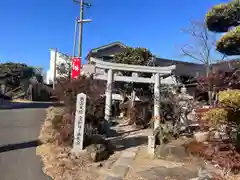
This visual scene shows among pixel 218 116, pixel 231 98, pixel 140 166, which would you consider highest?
pixel 231 98

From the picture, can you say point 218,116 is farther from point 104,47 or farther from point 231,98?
point 104,47

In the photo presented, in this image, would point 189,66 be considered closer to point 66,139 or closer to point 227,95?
point 66,139

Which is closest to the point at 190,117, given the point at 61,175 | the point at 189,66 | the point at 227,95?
the point at 61,175

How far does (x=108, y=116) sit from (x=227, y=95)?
919 cm

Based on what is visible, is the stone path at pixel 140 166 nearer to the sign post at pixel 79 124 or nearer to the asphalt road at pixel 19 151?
the sign post at pixel 79 124

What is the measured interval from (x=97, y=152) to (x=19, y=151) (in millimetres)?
2358

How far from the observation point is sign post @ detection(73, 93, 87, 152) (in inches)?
367

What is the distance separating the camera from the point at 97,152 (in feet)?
29.7

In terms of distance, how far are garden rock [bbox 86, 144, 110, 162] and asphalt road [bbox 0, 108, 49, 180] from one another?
4.97 ft

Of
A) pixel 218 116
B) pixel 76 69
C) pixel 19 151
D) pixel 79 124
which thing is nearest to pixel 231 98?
pixel 218 116

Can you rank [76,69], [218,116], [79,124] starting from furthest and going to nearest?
[76,69] → [79,124] → [218,116]

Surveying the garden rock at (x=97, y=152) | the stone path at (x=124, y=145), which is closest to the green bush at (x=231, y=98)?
the stone path at (x=124, y=145)

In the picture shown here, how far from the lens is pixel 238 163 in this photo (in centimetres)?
675

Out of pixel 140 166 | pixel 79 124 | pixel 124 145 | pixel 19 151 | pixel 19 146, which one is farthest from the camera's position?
pixel 124 145
